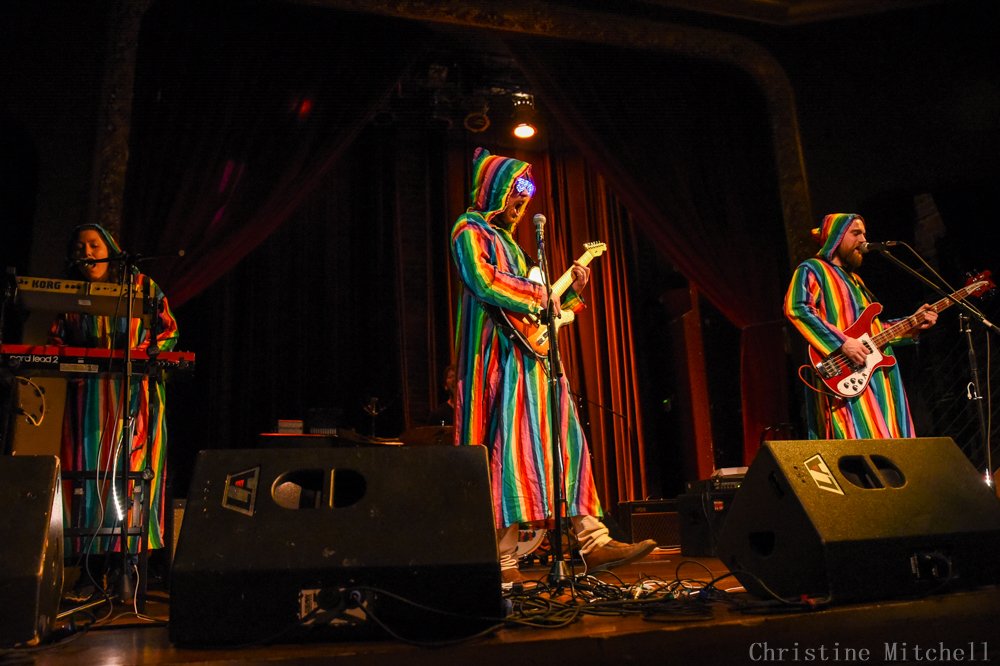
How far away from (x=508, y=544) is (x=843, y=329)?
7.50ft

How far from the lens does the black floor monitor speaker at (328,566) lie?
1.63 meters

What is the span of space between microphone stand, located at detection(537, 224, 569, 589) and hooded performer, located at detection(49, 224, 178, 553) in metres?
1.75

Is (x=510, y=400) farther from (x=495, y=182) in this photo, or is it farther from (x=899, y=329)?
(x=899, y=329)

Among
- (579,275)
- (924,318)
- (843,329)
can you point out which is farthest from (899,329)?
(579,275)

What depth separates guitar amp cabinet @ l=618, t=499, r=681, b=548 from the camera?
4859mm

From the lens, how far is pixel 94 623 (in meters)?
2.19

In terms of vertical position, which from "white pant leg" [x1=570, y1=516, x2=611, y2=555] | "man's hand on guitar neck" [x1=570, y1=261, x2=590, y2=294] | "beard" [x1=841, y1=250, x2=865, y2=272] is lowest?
"white pant leg" [x1=570, y1=516, x2=611, y2=555]

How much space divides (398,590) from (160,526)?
2400 mm

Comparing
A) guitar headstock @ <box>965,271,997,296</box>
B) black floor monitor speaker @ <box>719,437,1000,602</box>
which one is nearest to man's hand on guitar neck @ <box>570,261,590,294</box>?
black floor monitor speaker @ <box>719,437,1000,602</box>

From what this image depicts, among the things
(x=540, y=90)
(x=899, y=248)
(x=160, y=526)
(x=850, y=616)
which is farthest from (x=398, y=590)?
(x=899, y=248)

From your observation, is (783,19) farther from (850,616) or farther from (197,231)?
(850,616)

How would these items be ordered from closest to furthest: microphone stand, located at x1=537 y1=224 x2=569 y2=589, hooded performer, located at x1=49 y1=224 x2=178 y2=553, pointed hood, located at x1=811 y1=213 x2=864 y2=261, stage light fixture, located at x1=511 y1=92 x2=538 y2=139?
microphone stand, located at x1=537 y1=224 x2=569 y2=589, hooded performer, located at x1=49 y1=224 x2=178 y2=553, pointed hood, located at x1=811 y1=213 x2=864 y2=261, stage light fixture, located at x1=511 y1=92 x2=538 y2=139

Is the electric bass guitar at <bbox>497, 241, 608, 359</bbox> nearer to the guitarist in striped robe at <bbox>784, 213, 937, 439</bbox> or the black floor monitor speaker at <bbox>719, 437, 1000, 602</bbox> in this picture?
the black floor monitor speaker at <bbox>719, 437, 1000, 602</bbox>

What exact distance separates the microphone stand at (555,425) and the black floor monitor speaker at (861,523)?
51 cm
